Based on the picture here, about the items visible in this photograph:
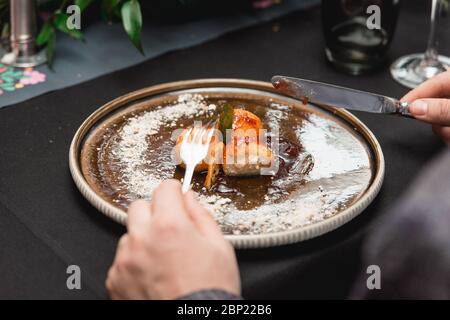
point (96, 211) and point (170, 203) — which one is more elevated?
point (170, 203)

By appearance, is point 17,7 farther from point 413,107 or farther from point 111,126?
point 413,107

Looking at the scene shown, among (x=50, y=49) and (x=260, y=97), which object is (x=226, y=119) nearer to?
(x=260, y=97)

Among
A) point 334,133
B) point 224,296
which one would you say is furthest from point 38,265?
point 334,133

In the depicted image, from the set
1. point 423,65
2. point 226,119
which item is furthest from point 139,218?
point 423,65

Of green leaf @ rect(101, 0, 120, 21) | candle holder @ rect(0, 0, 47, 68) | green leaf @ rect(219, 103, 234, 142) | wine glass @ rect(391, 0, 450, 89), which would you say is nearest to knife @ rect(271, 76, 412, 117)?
green leaf @ rect(219, 103, 234, 142)

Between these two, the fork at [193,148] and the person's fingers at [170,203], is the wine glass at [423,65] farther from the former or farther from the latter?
the person's fingers at [170,203]
